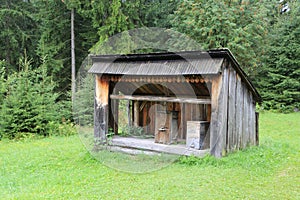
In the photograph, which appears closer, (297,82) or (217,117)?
(217,117)

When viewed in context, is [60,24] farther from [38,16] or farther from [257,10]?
[257,10]

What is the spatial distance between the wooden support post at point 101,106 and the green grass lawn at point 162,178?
76cm

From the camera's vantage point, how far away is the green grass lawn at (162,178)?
196 inches

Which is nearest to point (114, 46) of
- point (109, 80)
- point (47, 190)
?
point (109, 80)

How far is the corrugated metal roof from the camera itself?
21.2ft

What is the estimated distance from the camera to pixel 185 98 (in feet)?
24.0

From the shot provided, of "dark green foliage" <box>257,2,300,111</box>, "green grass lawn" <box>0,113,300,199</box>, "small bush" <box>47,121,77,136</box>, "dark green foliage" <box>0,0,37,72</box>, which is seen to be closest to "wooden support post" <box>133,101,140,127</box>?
"green grass lawn" <box>0,113,300,199</box>

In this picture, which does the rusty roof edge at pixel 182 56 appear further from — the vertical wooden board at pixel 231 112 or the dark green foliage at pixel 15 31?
the dark green foliage at pixel 15 31

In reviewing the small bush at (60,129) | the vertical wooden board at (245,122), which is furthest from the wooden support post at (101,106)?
the small bush at (60,129)

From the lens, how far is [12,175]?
6.46 metres

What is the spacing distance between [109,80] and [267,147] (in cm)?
442

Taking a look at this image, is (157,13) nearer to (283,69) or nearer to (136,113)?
(283,69)

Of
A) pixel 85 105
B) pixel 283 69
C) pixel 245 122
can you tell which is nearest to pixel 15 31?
pixel 85 105

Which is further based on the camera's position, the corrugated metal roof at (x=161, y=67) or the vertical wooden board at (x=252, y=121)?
the vertical wooden board at (x=252, y=121)
